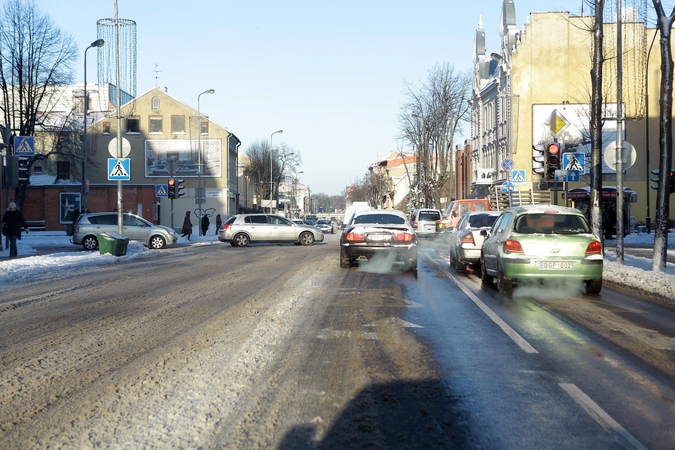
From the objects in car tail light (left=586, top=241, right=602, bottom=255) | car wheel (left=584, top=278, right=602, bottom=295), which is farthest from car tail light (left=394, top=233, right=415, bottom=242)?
car tail light (left=586, top=241, right=602, bottom=255)

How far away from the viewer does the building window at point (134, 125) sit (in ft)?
228

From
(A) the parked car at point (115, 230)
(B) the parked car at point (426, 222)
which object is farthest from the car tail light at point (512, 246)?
(B) the parked car at point (426, 222)

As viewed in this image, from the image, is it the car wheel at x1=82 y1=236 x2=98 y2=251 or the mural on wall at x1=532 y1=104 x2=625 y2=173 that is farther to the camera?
the mural on wall at x1=532 y1=104 x2=625 y2=173

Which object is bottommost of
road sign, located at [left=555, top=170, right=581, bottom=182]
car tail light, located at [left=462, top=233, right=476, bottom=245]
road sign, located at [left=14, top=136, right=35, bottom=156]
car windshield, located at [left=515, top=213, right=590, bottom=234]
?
car tail light, located at [left=462, top=233, right=476, bottom=245]

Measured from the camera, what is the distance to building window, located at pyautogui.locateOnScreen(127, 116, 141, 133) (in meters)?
69.4

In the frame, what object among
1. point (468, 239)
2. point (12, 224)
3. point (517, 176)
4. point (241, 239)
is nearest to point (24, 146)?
point (12, 224)

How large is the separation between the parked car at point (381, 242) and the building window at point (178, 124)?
175ft

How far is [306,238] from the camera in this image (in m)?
36.1

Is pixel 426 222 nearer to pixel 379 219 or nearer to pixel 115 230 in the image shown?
pixel 115 230

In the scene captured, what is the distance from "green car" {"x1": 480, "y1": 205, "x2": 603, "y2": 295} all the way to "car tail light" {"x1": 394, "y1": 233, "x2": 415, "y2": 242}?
467 centimetres

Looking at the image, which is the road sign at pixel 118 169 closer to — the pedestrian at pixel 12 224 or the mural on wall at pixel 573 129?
the pedestrian at pixel 12 224

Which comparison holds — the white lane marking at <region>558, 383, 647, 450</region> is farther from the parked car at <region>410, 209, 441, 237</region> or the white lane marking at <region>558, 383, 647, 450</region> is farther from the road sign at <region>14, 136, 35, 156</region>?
the parked car at <region>410, 209, 441, 237</region>

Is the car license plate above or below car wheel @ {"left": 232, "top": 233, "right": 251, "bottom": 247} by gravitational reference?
above

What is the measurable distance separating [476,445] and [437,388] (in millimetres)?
1466
